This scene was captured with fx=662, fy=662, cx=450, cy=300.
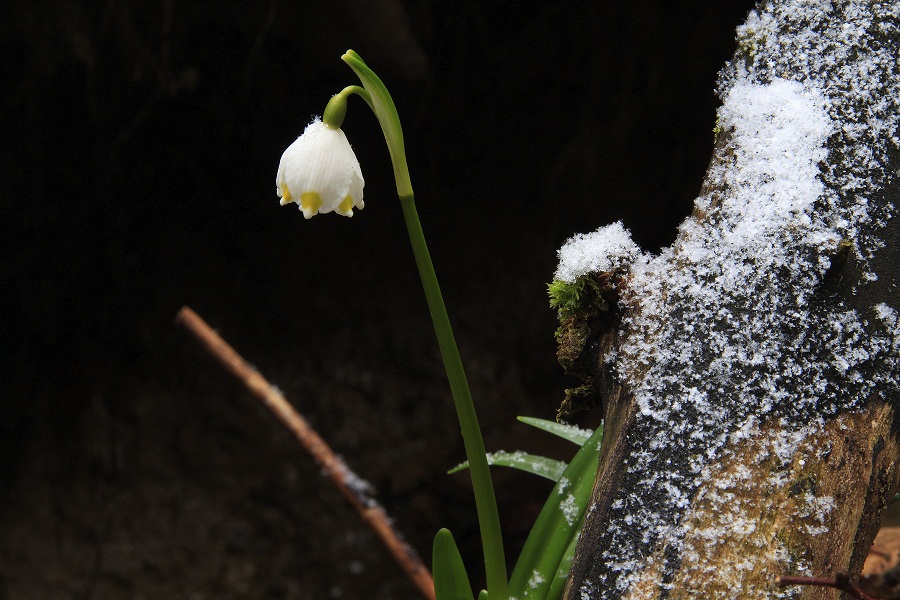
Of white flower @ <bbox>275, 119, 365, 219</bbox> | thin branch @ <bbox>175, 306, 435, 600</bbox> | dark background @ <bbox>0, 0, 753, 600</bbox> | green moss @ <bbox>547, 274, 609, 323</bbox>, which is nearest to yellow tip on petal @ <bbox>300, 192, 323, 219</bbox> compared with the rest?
white flower @ <bbox>275, 119, 365, 219</bbox>

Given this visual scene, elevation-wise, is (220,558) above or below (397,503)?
below

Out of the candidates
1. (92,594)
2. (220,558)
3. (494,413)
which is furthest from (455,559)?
(92,594)

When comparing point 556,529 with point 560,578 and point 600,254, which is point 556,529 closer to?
point 560,578

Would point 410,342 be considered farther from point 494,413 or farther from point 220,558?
point 220,558

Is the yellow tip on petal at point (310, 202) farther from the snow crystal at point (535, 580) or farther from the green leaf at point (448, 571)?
the snow crystal at point (535, 580)

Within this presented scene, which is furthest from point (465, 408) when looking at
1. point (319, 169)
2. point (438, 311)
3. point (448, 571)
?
point (319, 169)

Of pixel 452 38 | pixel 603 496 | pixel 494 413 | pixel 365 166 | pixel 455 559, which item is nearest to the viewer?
pixel 603 496

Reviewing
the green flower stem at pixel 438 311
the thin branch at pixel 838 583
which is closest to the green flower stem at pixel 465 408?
the green flower stem at pixel 438 311
